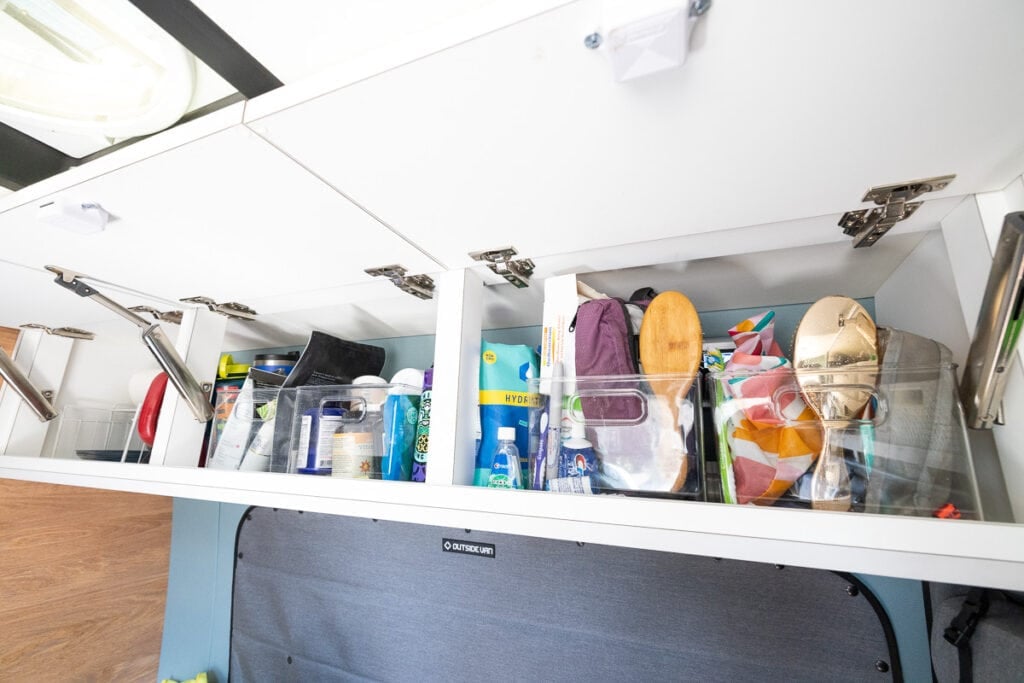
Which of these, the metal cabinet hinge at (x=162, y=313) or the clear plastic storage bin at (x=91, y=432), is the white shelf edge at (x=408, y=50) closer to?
the metal cabinet hinge at (x=162, y=313)

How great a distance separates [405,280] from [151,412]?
80cm

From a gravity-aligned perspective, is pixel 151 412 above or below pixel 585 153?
below

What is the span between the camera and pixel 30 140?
692mm

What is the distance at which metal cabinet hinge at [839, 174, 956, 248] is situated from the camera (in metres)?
0.50

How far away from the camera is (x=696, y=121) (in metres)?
0.42

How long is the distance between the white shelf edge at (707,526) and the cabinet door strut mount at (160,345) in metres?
0.38

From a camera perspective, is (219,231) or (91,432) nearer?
(219,231)

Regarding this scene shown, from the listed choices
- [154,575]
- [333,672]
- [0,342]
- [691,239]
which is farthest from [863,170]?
[154,575]

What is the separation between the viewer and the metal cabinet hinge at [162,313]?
1081 millimetres

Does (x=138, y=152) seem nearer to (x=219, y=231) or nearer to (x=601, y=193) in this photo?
(x=219, y=231)

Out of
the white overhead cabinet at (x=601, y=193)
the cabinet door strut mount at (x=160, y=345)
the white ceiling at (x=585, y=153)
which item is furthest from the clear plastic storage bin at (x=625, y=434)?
the cabinet door strut mount at (x=160, y=345)

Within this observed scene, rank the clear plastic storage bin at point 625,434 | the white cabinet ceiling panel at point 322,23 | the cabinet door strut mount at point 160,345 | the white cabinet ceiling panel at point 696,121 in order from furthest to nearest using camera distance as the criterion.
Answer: the cabinet door strut mount at point 160,345
the clear plastic storage bin at point 625,434
the white cabinet ceiling panel at point 322,23
the white cabinet ceiling panel at point 696,121

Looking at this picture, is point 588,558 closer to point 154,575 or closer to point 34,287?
point 34,287

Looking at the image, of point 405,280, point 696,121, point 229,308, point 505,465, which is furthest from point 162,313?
point 696,121
